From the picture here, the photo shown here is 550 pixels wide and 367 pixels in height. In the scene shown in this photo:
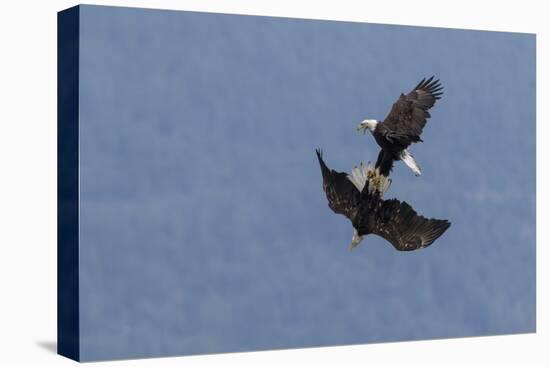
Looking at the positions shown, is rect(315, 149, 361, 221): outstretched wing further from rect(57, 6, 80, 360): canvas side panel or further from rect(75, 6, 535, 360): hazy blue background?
rect(57, 6, 80, 360): canvas side panel

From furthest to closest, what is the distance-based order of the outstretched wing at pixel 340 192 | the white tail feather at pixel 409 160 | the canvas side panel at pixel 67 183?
the white tail feather at pixel 409 160 < the outstretched wing at pixel 340 192 < the canvas side panel at pixel 67 183

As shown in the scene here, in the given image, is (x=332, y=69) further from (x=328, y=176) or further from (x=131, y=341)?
(x=131, y=341)

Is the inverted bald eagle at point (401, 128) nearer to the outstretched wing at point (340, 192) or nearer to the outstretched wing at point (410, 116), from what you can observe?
the outstretched wing at point (410, 116)

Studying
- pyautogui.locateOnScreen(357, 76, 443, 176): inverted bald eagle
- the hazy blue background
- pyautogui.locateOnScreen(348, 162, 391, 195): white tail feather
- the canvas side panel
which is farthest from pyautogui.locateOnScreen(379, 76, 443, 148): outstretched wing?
the canvas side panel

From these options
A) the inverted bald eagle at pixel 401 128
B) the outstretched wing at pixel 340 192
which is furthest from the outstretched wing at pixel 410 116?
the outstretched wing at pixel 340 192

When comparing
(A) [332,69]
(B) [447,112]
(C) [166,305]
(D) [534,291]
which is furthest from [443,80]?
(C) [166,305]

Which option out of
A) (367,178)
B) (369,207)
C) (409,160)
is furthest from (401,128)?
(369,207)

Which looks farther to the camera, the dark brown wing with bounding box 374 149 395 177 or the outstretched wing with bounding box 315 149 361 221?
the dark brown wing with bounding box 374 149 395 177

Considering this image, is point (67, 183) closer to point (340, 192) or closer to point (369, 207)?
point (340, 192)
